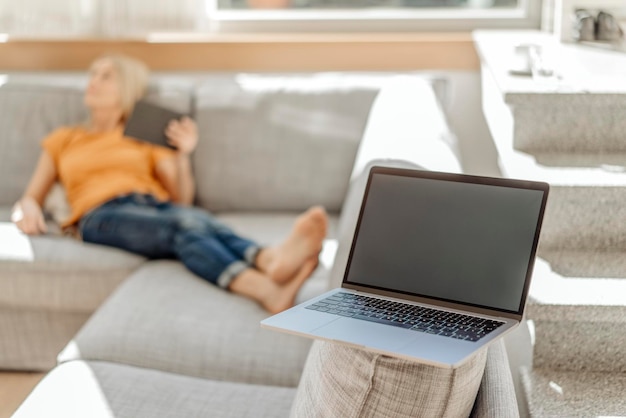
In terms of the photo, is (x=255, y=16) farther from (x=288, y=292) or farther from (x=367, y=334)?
(x=367, y=334)

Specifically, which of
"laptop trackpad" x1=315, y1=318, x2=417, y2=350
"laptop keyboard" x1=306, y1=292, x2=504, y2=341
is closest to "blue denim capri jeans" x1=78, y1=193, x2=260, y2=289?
"laptop keyboard" x1=306, y1=292, x2=504, y2=341

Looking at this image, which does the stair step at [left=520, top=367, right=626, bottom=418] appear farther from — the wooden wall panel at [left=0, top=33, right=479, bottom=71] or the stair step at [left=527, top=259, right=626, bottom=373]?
the wooden wall panel at [left=0, top=33, right=479, bottom=71]

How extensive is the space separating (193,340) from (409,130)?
0.75 meters

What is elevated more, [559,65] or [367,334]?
[559,65]

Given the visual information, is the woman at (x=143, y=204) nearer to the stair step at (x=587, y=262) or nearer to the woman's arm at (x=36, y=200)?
the woman's arm at (x=36, y=200)

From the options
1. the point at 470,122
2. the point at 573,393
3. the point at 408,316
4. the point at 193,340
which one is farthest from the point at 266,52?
the point at 408,316

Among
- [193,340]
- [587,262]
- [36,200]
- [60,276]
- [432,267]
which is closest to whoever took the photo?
[432,267]

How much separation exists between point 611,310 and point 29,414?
110 centimetres

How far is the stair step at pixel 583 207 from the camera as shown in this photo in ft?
5.98

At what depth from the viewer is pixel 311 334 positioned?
113 centimetres

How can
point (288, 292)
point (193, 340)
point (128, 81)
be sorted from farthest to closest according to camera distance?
point (128, 81) → point (288, 292) → point (193, 340)

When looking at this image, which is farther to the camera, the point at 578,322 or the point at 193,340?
the point at 193,340

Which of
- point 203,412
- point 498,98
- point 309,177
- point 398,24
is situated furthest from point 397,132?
point 398,24

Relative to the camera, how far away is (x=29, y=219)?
103 inches
